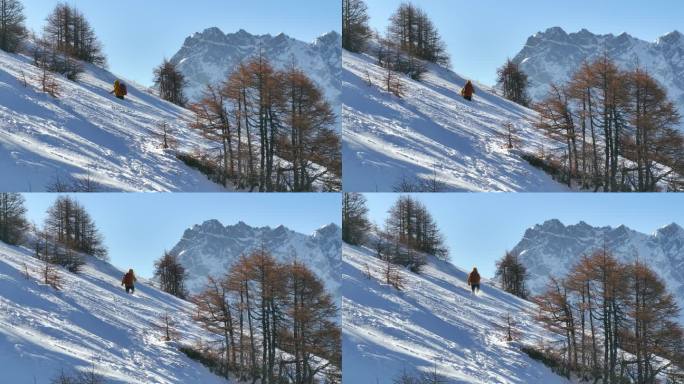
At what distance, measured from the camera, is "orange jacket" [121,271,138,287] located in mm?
13516

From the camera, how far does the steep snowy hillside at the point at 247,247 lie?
41.0 ft

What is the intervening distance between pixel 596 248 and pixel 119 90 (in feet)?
24.6

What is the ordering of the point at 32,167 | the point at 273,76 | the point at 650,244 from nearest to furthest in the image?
the point at 32,167 → the point at 273,76 → the point at 650,244

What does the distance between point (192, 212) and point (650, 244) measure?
267 inches

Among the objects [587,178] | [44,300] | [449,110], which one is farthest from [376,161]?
[44,300]

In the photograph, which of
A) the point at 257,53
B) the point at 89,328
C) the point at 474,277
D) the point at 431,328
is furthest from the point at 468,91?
the point at 89,328

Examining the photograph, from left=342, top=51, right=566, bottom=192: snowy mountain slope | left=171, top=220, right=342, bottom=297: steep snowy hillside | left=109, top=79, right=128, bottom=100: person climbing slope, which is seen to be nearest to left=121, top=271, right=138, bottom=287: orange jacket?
left=171, top=220, right=342, bottom=297: steep snowy hillside

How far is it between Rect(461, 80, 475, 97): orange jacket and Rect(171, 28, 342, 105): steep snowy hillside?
1896 millimetres

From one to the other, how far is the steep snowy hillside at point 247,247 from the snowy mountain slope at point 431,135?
911 millimetres

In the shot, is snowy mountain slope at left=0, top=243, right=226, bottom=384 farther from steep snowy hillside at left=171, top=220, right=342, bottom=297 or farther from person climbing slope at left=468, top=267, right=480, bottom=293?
person climbing slope at left=468, top=267, right=480, bottom=293

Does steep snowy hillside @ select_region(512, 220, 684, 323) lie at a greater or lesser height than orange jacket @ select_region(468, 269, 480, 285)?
greater

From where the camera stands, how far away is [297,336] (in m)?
13.0

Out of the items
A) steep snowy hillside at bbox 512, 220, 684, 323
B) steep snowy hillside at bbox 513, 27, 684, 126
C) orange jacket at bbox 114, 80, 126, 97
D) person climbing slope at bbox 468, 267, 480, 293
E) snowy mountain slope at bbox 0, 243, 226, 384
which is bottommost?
snowy mountain slope at bbox 0, 243, 226, 384

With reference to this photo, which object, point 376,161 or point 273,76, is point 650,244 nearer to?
point 376,161
